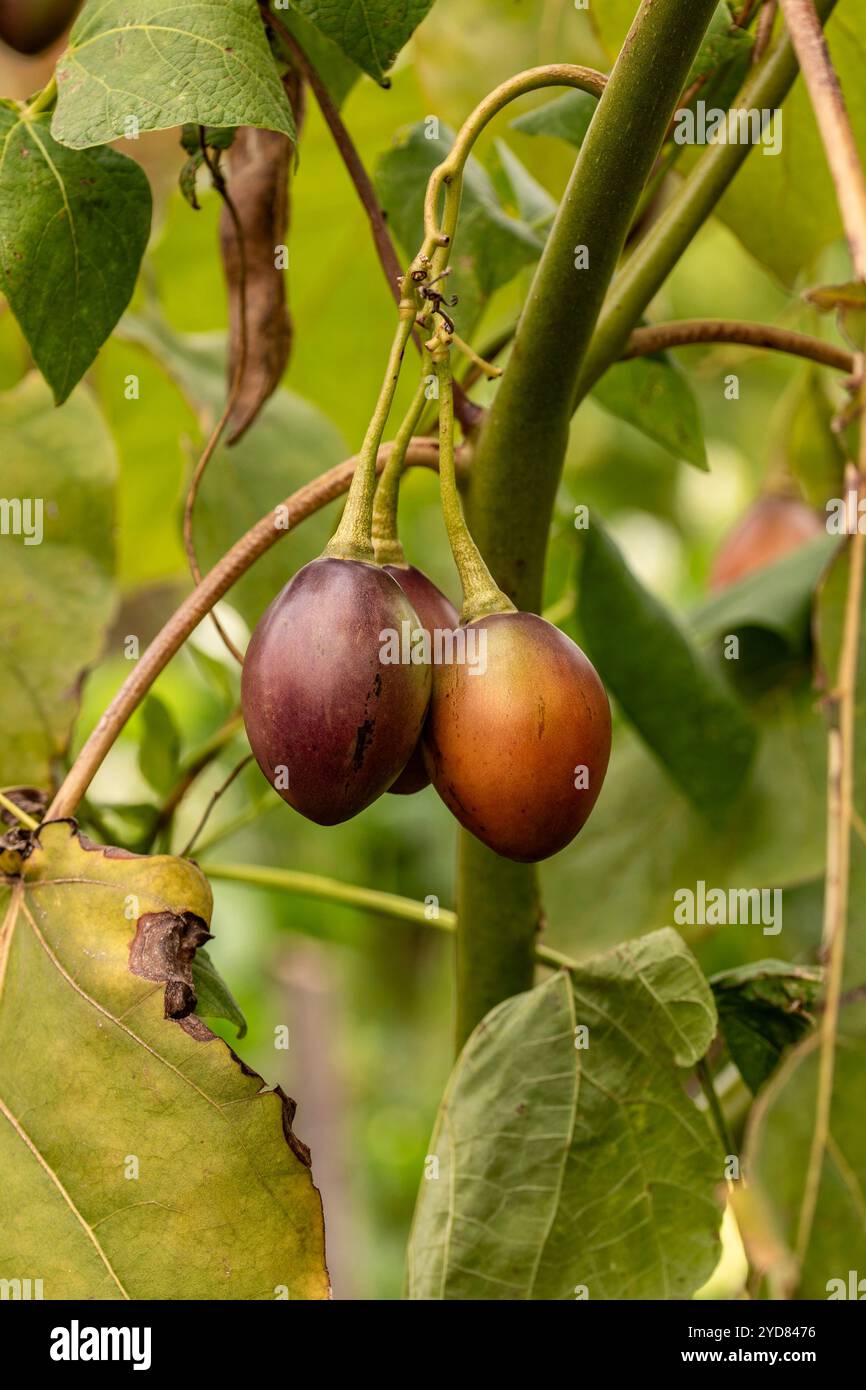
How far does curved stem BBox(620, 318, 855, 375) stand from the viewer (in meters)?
0.56

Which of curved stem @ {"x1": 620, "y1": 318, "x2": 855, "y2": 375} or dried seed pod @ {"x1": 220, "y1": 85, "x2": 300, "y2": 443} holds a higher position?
dried seed pod @ {"x1": 220, "y1": 85, "x2": 300, "y2": 443}

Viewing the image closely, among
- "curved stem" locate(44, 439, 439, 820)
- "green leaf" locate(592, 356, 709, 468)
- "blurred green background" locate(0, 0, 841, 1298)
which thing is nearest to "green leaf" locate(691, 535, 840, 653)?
"blurred green background" locate(0, 0, 841, 1298)

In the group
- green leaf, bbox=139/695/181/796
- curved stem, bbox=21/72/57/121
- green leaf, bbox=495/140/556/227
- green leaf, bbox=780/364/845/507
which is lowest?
green leaf, bbox=139/695/181/796

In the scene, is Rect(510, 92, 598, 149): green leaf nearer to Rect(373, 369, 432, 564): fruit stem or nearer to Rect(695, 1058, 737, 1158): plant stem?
Rect(373, 369, 432, 564): fruit stem

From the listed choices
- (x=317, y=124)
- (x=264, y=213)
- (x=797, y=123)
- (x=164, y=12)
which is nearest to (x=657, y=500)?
(x=317, y=124)

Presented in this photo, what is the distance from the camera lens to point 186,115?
0.43 m

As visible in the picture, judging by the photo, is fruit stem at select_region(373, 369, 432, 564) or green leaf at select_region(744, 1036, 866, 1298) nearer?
fruit stem at select_region(373, 369, 432, 564)

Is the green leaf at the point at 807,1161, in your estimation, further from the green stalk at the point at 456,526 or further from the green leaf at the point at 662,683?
the green stalk at the point at 456,526

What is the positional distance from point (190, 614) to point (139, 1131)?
0.17 meters

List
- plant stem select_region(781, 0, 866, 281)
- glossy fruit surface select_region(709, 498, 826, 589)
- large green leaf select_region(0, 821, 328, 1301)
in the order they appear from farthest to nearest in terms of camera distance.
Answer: glossy fruit surface select_region(709, 498, 826, 589), large green leaf select_region(0, 821, 328, 1301), plant stem select_region(781, 0, 866, 281)

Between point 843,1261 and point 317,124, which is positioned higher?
point 317,124

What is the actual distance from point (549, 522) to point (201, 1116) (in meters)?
0.24

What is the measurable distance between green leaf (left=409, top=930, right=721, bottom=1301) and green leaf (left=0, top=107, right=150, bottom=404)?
1.00 feet
